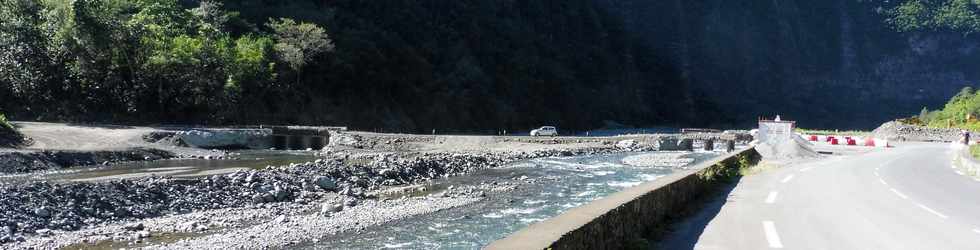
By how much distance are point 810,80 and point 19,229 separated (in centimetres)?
15503

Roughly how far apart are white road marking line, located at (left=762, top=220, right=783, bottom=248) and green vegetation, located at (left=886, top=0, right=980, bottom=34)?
174 meters

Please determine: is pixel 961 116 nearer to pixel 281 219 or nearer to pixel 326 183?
pixel 326 183

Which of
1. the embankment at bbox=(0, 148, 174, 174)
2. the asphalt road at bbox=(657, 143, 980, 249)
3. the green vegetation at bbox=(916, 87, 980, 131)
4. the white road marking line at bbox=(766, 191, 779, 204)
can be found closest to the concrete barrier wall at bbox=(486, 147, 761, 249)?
the asphalt road at bbox=(657, 143, 980, 249)

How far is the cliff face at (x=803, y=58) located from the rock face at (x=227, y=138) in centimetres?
9209

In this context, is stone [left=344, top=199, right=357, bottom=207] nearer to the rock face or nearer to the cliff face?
the rock face

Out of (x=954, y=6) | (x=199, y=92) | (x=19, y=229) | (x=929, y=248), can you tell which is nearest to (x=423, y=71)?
(x=199, y=92)

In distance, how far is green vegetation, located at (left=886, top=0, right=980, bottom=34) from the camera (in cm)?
15025

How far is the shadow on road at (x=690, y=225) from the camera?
9.44 metres

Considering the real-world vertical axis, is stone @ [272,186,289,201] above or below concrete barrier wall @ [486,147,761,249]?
below

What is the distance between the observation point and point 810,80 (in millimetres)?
145625

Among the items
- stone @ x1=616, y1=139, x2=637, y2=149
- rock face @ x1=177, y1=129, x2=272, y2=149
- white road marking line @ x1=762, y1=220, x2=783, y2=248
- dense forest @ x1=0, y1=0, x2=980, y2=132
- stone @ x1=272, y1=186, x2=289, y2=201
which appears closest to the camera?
white road marking line @ x1=762, y1=220, x2=783, y2=248

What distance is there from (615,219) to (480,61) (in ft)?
259

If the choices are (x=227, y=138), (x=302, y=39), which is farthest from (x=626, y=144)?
(x=302, y=39)

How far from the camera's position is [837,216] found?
12.1 metres
